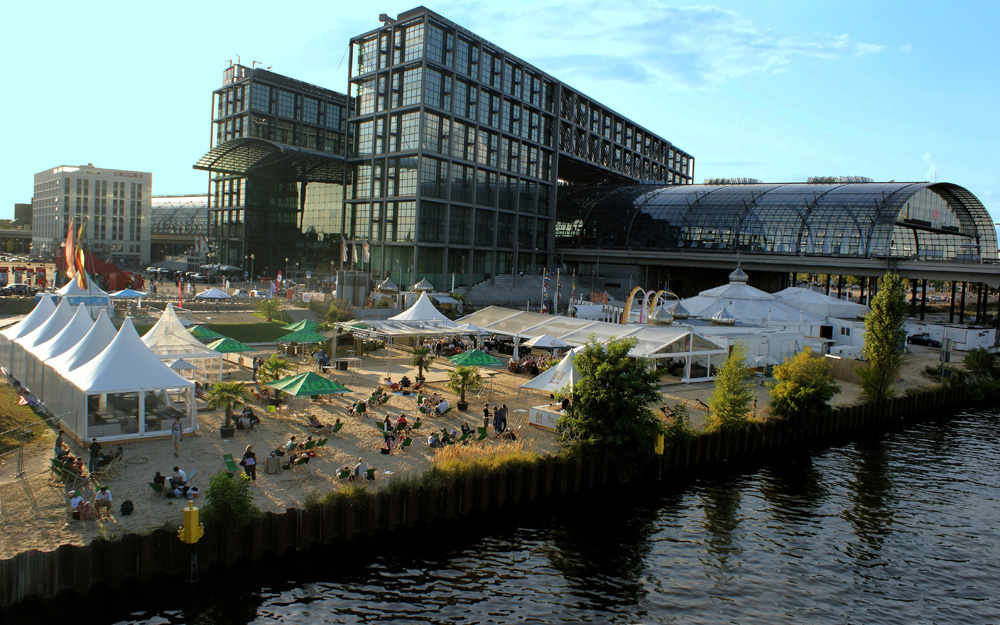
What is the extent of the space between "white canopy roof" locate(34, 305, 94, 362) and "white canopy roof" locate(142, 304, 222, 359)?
2.45 meters

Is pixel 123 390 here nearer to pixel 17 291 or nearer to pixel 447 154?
pixel 17 291

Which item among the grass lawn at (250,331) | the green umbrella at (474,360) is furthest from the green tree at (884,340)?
the grass lawn at (250,331)

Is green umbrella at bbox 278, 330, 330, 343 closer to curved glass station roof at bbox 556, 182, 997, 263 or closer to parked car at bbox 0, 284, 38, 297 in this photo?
parked car at bbox 0, 284, 38, 297

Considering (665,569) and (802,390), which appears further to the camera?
(802,390)

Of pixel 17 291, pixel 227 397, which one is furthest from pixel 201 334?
pixel 17 291

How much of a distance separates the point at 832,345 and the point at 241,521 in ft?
163

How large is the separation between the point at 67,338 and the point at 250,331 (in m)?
22.0

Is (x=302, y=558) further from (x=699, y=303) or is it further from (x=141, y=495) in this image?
(x=699, y=303)

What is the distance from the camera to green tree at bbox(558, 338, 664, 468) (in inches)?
979

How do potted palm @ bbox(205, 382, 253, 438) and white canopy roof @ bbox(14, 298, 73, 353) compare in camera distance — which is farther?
white canopy roof @ bbox(14, 298, 73, 353)

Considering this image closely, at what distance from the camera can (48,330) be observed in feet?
101

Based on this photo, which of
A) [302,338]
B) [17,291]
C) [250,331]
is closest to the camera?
[302,338]

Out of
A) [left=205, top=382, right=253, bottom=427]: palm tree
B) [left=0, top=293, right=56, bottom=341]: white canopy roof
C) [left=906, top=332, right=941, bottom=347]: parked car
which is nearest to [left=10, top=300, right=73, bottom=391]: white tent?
[left=0, top=293, right=56, bottom=341]: white canopy roof

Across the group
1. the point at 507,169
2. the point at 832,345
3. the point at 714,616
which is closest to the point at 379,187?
the point at 507,169
